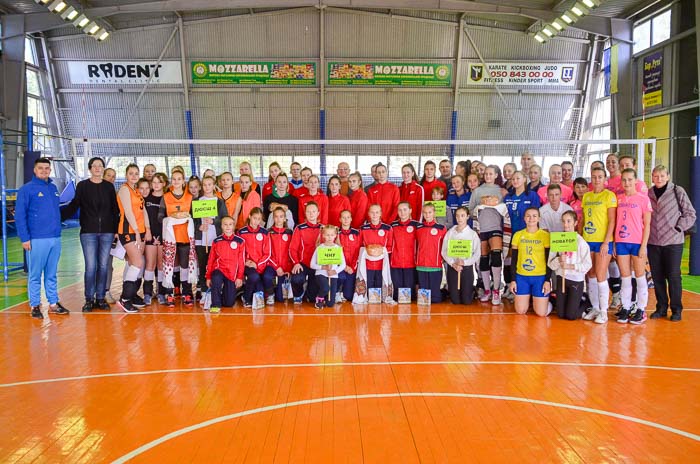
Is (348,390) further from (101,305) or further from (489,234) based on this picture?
(101,305)

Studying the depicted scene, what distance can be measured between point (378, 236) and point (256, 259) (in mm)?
1754

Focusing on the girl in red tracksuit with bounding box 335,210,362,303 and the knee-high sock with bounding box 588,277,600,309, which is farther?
the girl in red tracksuit with bounding box 335,210,362,303

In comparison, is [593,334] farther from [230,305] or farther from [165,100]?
[165,100]

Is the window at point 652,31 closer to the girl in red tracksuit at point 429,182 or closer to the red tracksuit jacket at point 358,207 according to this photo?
the girl in red tracksuit at point 429,182

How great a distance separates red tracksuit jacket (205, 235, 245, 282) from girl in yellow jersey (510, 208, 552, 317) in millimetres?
3679

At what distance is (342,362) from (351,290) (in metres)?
2.63

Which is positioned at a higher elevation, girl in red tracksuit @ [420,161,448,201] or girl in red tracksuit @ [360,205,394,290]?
girl in red tracksuit @ [420,161,448,201]

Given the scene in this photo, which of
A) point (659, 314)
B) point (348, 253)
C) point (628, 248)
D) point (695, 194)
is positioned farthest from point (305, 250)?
point (695, 194)

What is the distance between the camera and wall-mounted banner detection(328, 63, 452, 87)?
59.3ft

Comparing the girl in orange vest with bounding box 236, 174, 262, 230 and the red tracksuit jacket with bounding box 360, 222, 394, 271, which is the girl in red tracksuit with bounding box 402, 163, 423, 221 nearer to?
the red tracksuit jacket with bounding box 360, 222, 394, 271

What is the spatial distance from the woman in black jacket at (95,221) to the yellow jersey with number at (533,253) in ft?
17.7

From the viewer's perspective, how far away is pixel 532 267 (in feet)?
21.0

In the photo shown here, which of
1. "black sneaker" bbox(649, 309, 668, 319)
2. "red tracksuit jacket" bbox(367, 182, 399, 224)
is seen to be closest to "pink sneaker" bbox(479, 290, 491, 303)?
"red tracksuit jacket" bbox(367, 182, 399, 224)

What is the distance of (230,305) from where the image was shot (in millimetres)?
6852
